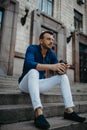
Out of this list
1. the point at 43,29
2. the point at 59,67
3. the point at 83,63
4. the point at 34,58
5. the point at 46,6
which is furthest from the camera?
the point at 83,63

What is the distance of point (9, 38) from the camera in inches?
370

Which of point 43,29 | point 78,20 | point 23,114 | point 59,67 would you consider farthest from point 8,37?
point 78,20

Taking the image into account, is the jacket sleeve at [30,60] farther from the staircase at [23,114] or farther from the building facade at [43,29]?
the building facade at [43,29]

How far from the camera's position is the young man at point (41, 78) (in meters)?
2.24

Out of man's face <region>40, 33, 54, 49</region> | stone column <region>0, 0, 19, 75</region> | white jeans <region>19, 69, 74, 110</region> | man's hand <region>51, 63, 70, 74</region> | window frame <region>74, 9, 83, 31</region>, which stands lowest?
white jeans <region>19, 69, 74, 110</region>

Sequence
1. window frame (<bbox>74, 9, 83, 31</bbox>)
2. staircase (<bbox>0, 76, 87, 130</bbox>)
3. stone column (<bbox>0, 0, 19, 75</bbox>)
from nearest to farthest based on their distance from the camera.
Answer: staircase (<bbox>0, 76, 87, 130</bbox>) < stone column (<bbox>0, 0, 19, 75</bbox>) < window frame (<bbox>74, 9, 83, 31</bbox>)

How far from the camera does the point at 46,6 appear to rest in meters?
12.3

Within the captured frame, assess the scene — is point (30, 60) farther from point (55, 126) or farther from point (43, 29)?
point (43, 29)

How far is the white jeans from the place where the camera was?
2.28 meters

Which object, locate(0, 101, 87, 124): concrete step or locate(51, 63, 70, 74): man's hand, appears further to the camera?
locate(51, 63, 70, 74): man's hand

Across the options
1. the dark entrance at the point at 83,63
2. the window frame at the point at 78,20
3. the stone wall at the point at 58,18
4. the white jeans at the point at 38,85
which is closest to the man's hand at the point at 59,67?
the white jeans at the point at 38,85

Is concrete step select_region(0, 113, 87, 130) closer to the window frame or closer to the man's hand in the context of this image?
the man's hand

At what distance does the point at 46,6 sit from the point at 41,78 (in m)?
10.2

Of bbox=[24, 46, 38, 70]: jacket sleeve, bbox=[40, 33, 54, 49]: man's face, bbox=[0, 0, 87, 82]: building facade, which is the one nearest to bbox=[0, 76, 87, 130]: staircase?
bbox=[24, 46, 38, 70]: jacket sleeve
